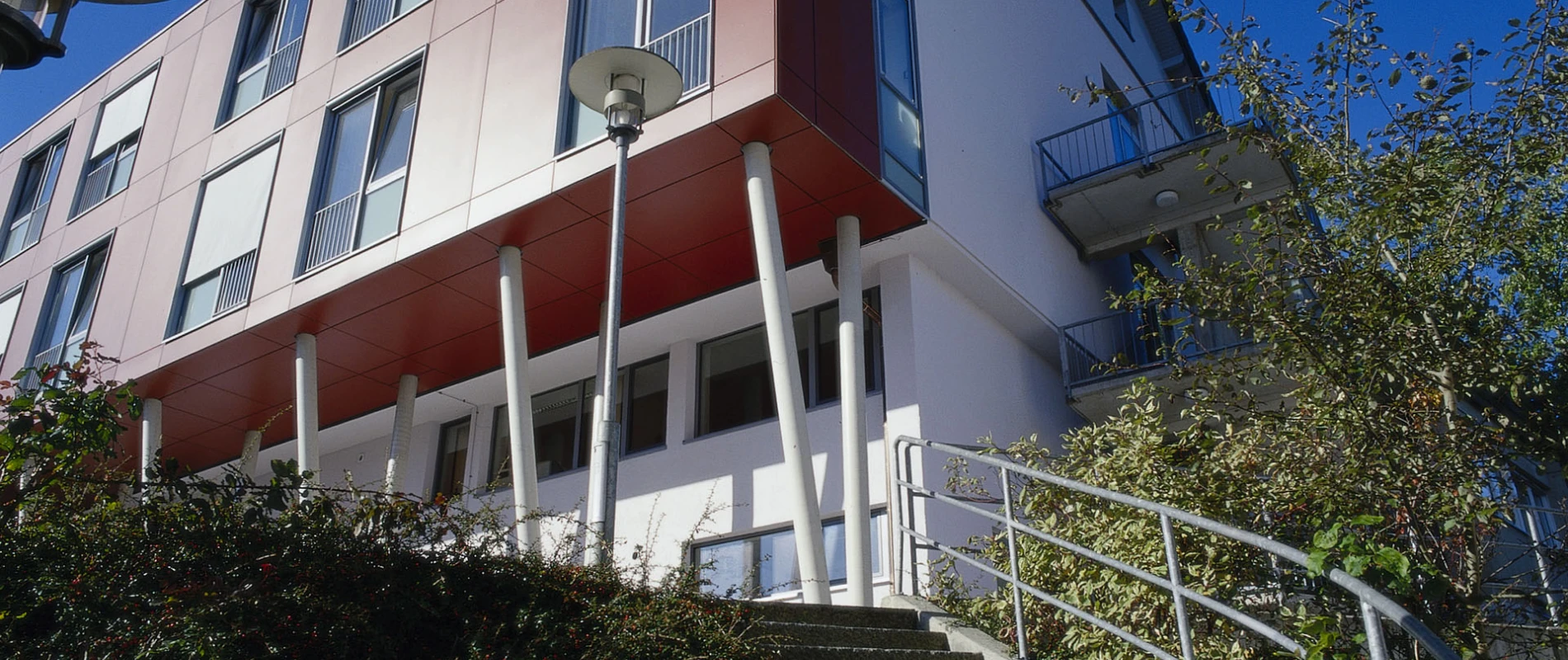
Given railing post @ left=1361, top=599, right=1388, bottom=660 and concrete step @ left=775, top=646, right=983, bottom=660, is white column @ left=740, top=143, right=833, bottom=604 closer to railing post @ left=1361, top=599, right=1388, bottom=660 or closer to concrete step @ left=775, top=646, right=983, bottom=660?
concrete step @ left=775, top=646, right=983, bottom=660

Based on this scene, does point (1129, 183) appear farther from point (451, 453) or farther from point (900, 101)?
point (451, 453)

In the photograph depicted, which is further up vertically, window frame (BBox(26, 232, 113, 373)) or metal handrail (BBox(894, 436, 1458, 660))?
window frame (BBox(26, 232, 113, 373))

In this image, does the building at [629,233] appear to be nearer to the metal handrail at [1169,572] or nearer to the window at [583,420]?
the window at [583,420]

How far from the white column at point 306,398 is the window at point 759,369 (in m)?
4.64

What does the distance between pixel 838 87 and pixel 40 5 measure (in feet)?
25.2

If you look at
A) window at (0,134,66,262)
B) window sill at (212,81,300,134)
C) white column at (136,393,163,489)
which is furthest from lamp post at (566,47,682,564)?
window at (0,134,66,262)

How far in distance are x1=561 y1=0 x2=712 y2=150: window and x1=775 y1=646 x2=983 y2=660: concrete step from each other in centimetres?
576

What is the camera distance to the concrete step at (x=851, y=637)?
6152mm

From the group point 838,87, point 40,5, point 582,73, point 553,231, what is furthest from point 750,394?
point 40,5

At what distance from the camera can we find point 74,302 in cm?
1812

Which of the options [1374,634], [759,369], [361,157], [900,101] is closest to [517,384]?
[759,369]

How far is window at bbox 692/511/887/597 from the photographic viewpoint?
38.9 feet

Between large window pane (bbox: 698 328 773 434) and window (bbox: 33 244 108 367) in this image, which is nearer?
large window pane (bbox: 698 328 773 434)

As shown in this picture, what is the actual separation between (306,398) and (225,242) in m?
2.93
